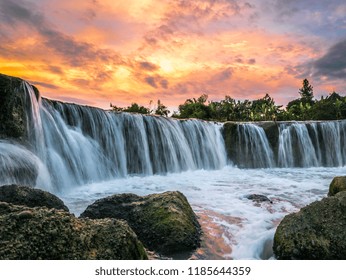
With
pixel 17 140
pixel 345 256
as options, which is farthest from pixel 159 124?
pixel 345 256

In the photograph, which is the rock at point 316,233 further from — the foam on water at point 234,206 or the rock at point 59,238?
the rock at point 59,238

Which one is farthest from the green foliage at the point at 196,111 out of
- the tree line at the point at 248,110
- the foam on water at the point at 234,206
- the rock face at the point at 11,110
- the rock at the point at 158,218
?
the rock at the point at 158,218

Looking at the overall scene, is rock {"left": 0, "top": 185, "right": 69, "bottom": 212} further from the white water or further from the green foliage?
the green foliage

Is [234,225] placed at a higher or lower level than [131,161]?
lower

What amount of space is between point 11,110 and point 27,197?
3.81 metres

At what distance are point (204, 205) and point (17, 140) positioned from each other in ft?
16.1

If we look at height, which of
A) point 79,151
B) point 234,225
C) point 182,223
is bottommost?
point 234,225

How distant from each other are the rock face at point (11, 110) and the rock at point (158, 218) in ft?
12.8

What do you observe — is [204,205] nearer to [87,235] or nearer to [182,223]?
[182,223]

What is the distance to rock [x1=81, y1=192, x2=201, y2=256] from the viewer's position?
4.08 metres

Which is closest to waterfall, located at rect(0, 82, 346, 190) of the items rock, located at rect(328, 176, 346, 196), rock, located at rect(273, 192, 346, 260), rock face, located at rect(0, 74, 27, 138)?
rock face, located at rect(0, 74, 27, 138)

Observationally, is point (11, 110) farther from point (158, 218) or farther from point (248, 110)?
point (248, 110)

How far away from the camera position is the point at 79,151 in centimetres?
1084

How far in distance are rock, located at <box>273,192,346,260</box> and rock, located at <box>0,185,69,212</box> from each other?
3346 mm
